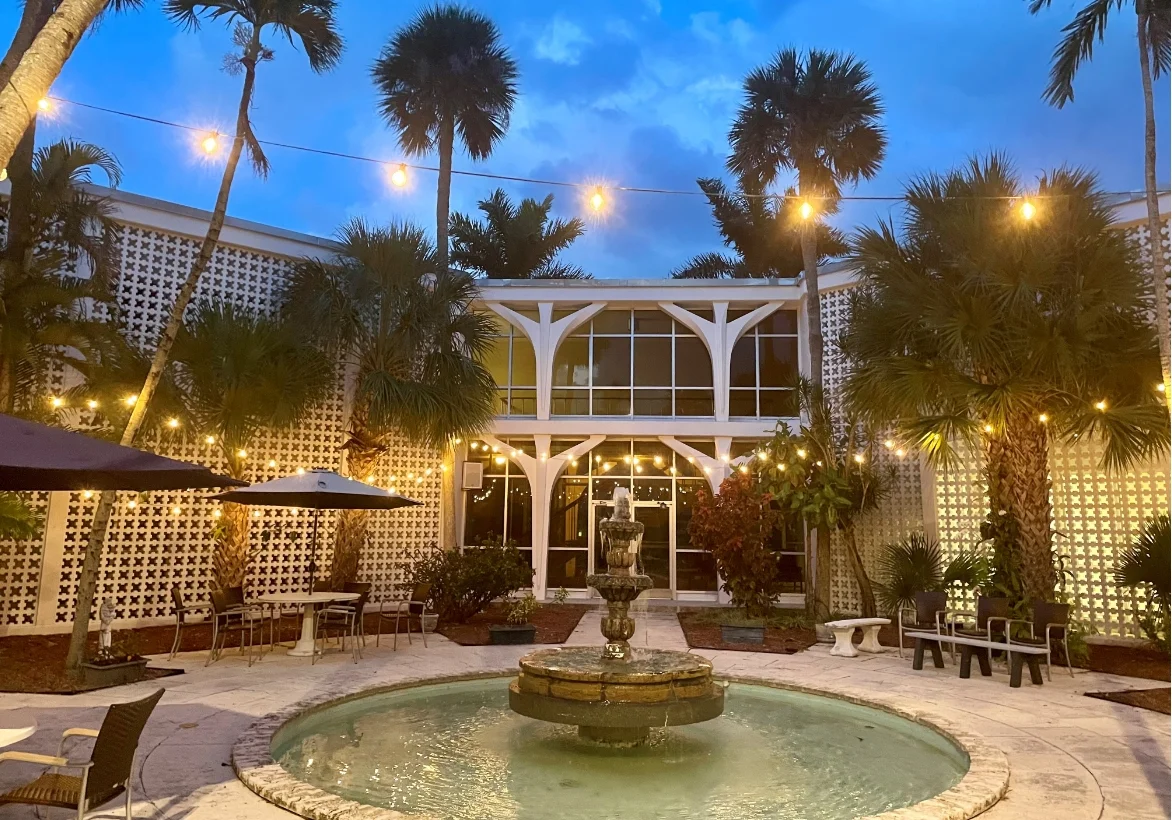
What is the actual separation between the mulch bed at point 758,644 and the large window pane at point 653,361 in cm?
561

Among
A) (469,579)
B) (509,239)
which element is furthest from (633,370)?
(509,239)

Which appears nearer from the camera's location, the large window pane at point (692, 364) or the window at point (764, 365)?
the window at point (764, 365)

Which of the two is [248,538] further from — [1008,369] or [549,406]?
[1008,369]

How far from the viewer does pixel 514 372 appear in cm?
1708

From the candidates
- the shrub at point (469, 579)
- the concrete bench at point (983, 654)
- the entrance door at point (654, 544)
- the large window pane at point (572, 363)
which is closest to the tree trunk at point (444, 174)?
the large window pane at point (572, 363)

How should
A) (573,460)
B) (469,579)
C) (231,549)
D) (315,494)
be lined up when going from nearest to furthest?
(315,494) < (231,549) < (469,579) < (573,460)

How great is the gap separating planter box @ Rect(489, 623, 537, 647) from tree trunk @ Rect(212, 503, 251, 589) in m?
3.87

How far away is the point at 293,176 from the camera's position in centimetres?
12512

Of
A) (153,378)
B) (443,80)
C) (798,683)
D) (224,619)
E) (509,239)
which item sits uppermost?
(443,80)

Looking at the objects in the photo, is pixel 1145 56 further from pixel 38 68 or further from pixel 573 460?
pixel 573 460

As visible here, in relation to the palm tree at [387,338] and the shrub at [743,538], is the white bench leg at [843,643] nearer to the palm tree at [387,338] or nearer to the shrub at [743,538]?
the shrub at [743,538]

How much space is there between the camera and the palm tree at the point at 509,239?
950 inches

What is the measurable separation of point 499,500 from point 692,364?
199 inches

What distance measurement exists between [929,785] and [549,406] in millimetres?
11558
